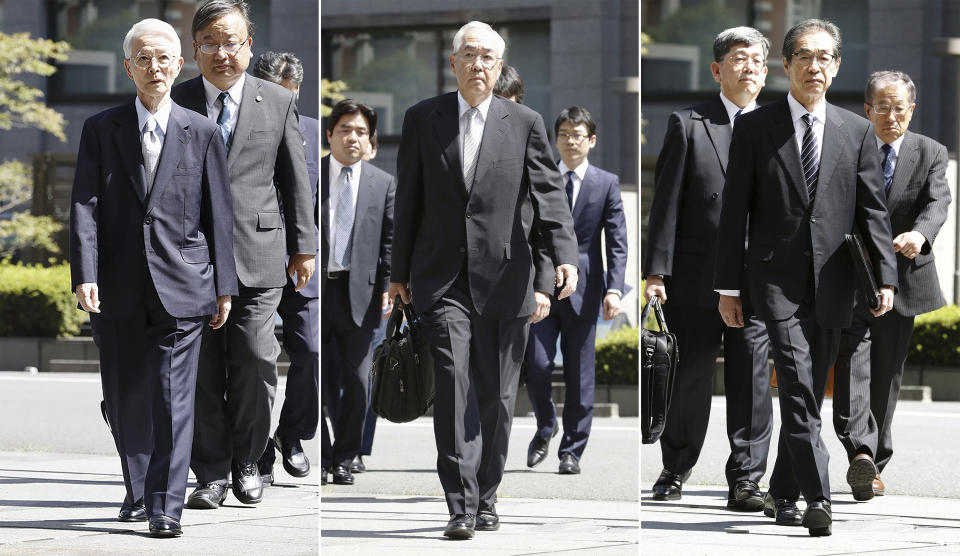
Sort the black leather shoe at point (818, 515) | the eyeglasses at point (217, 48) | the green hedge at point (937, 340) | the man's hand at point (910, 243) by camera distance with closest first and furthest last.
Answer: the black leather shoe at point (818, 515)
the eyeglasses at point (217, 48)
the man's hand at point (910, 243)
the green hedge at point (937, 340)

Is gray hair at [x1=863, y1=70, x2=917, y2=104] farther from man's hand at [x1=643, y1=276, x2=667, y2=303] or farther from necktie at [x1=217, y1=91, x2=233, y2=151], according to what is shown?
necktie at [x1=217, y1=91, x2=233, y2=151]

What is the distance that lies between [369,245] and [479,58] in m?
1.68

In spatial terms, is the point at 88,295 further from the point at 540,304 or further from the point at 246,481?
the point at 540,304

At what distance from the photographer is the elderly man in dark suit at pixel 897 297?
20.8 feet

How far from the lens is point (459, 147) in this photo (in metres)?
4.98

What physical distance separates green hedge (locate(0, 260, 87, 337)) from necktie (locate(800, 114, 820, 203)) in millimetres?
11438

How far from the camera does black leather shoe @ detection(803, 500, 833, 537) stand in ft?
16.4

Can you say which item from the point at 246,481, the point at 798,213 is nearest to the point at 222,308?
the point at 246,481

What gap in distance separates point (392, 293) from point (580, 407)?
2.27 m

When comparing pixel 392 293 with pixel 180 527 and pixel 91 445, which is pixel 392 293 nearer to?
pixel 180 527

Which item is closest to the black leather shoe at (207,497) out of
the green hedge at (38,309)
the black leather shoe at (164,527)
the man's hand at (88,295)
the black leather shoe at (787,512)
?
the black leather shoe at (164,527)

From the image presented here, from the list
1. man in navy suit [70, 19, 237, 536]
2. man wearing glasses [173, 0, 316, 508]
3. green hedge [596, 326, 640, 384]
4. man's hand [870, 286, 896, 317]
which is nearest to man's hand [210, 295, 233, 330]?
man in navy suit [70, 19, 237, 536]

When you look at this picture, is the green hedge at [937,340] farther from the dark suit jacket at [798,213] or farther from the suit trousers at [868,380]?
the dark suit jacket at [798,213]

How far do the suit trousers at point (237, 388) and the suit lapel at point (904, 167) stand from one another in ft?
8.70
